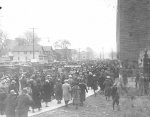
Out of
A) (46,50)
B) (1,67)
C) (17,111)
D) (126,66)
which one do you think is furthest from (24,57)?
(17,111)

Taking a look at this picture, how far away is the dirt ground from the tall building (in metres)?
9.94

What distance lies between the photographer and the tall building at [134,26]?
27.5 m

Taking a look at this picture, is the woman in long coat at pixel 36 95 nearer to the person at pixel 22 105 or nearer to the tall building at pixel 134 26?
the person at pixel 22 105

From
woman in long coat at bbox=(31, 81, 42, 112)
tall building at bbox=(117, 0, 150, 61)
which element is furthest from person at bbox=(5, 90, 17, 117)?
tall building at bbox=(117, 0, 150, 61)

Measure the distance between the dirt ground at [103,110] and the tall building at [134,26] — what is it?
994 centimetres

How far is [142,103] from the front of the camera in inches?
673

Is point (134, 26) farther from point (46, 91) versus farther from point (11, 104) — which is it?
point (11, 104)

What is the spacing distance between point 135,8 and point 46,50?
84.7 metres

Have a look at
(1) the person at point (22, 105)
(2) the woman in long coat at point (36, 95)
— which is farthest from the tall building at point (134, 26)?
(1) the person at point (22, 105)

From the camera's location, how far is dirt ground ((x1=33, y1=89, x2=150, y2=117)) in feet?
45.9

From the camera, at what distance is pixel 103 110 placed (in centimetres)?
1547

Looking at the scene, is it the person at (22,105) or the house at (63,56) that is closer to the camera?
the person at (22,105)

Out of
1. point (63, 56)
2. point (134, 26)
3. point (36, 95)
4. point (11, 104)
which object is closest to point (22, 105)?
point (11, 104)

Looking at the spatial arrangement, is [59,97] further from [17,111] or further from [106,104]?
[17,111]
